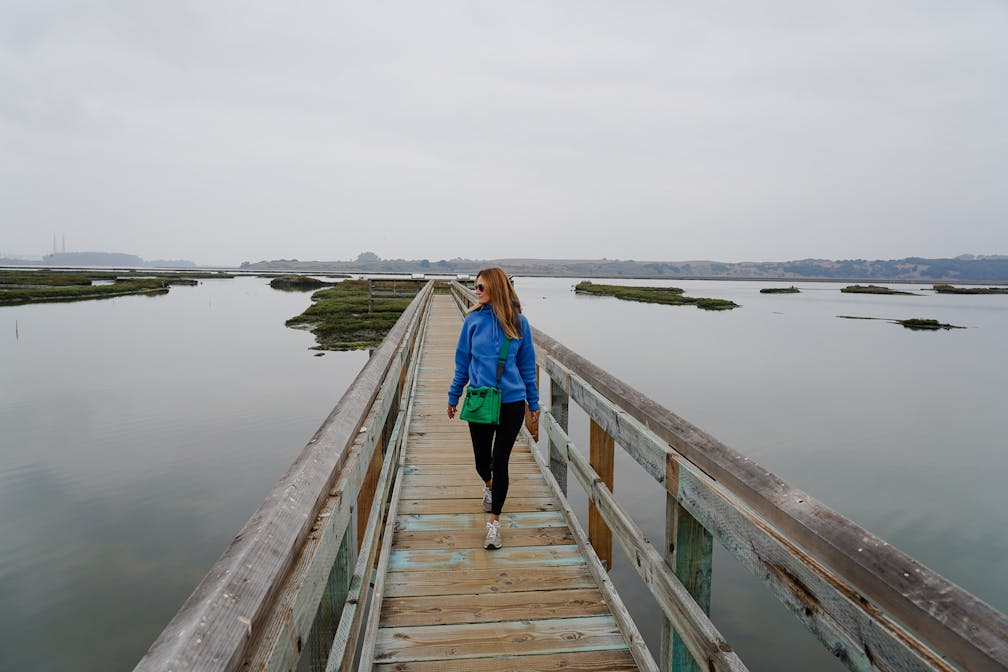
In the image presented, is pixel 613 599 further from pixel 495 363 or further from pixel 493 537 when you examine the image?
pixel 495 363

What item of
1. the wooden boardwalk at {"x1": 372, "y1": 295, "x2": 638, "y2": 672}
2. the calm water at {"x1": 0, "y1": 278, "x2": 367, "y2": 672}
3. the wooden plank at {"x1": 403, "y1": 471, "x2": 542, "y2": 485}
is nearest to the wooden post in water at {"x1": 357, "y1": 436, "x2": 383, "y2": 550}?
the wooden boardwalk at {"x1": 372, "y1": 295, "x2": 638, "y2": 672}

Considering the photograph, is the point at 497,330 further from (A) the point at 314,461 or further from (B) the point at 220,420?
(B) the point at 220,420

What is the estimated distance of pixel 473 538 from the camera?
13.1 feet

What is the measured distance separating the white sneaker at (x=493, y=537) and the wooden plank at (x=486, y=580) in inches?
9.5

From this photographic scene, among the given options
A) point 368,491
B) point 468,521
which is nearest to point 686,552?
point 368,491

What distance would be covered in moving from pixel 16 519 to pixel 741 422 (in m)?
16.5

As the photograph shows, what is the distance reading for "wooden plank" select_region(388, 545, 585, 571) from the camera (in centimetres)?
360

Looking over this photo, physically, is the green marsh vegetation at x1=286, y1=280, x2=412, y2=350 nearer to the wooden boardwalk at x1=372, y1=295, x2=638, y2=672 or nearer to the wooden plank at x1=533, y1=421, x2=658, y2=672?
the wooden boardwalk at x1=372, y1=295, x2=638, y2=672

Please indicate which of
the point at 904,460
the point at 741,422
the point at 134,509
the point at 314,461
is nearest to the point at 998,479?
the point at 904,460

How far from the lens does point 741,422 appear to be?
15820mm

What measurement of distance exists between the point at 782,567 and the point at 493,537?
97.5 inches

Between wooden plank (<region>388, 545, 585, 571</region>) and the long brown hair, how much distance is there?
1541mm

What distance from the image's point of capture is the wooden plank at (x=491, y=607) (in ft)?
9.96

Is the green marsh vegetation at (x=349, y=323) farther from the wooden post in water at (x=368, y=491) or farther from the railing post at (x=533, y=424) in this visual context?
the wooden post in water at (x=368, y=491)
